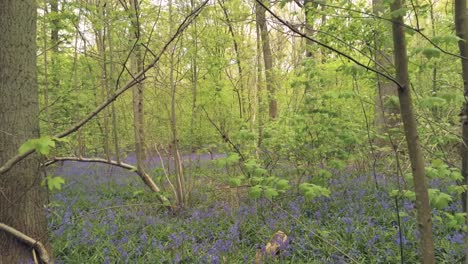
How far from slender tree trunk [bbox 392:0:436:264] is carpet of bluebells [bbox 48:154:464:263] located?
5.19 feet

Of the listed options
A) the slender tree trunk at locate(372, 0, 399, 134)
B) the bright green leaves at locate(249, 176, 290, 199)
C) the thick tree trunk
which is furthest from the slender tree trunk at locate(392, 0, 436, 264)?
the thick tree trunk

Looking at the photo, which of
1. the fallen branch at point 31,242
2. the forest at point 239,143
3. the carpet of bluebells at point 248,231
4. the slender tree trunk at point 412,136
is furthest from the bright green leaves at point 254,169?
the fallen branch at point 31,242

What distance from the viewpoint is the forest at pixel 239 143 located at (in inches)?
97.1

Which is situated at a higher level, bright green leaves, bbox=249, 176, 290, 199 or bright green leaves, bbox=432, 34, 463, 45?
bright green leaves, bbox=432, 34, 463, 45

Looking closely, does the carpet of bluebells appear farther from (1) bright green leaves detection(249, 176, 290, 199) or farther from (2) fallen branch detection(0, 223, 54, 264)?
(2) fallen branch detection(0, 223, 54, 264)

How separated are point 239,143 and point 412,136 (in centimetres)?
426

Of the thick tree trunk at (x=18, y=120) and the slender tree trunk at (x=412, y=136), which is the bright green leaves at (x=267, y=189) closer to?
the slender tree trunk at (x=412, y=136)

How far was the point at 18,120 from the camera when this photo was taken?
2.87 metres

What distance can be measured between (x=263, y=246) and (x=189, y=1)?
368 centimetres

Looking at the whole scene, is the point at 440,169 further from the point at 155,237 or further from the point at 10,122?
the point at 155,237

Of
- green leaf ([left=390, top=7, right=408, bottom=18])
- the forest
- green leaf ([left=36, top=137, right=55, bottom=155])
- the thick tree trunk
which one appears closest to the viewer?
green leaf ([left=390, top=7, right=408, bottom=18])

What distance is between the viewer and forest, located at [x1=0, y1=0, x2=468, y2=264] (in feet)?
8.09

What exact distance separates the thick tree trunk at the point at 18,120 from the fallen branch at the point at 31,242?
0.06m

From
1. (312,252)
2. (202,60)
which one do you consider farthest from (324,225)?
(202,60)
